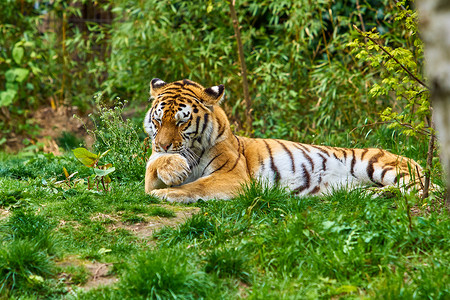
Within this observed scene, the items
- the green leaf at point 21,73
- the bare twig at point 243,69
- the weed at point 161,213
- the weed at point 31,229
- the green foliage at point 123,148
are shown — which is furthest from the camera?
the green leaf at point 21,73

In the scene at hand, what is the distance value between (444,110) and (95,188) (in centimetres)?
376

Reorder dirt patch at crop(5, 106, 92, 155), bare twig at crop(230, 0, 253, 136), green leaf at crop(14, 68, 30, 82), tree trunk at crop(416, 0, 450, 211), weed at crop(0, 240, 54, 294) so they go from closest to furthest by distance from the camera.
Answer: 1. tree trunk at crop(416, 0, 450, 211)
2. weed at crop(0, 240, 54, 294)
3. bare twig at crop(230, 0, 253, 136)
4. green leaf at crop(14, 68, 30, 82)
5. dirt patch at crop(5, 106, 92, 155)

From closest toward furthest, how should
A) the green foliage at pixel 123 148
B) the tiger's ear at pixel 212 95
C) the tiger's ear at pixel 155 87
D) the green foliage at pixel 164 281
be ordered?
1. the green foliage at pixel 164 281
2. the tiger's ear at pixel 212 95
3. the tiger's ear at pixel 155 87
4. the green foliage at pixel 123 148

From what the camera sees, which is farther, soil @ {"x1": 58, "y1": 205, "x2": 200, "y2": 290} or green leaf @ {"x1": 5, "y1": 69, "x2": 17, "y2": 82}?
green leaf @ {"x1": 5, "y1": 69, "x2": 17, "y2": 82}

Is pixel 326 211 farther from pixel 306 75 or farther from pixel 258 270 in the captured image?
pixel 306 75

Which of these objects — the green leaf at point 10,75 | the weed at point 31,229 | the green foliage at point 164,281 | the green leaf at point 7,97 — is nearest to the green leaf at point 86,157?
the weed at point 31,229

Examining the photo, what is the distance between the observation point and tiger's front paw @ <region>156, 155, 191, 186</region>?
4.61m

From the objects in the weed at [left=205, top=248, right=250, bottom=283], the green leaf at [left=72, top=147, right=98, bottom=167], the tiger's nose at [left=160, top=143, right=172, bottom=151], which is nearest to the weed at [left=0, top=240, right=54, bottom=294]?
the weed at [left=205, top=248, right=250, bottom=283]

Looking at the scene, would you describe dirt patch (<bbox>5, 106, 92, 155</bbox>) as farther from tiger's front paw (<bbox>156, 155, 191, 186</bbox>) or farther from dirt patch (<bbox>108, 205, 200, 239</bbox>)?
dirt patch (<bbox>108, 205, 200, 239</bbox>)

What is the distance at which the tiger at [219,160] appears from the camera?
4.64 m

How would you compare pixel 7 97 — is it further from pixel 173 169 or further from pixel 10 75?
pixel 173 169

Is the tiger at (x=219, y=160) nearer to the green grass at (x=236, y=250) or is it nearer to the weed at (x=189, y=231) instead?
the green grass at (x=236, y=250)

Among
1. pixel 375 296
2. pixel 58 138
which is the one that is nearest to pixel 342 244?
pixel 375 296

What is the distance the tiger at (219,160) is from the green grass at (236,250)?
1.90ft
